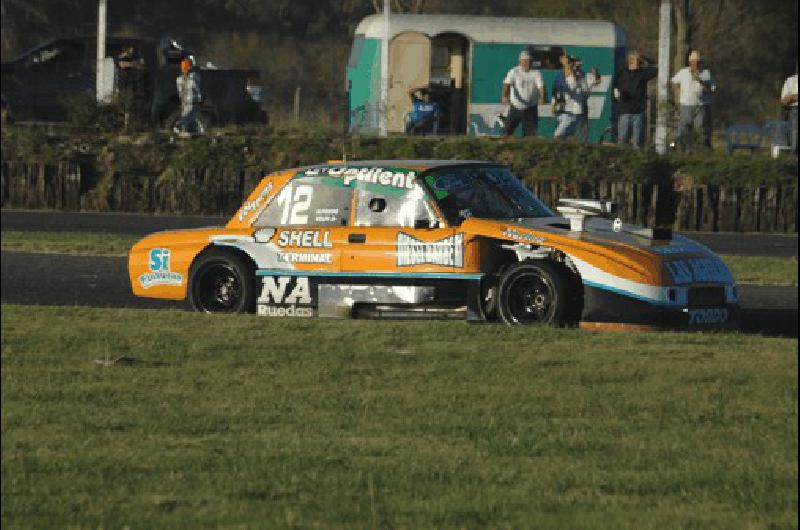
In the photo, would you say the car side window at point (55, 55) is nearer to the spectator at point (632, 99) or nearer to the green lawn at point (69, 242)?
the spectator at point (632, 99)

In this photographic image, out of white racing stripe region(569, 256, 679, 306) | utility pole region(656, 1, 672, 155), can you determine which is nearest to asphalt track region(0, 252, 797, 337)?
white racing stripe region(569, 256, 679, 306)

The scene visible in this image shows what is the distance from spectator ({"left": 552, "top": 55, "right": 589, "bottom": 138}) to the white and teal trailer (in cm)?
361

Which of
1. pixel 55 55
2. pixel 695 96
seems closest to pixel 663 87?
pixel 695 96

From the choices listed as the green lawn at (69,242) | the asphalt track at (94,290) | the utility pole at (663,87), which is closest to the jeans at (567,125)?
the utility pole at (663,87)

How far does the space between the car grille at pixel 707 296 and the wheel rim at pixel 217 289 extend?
3534 millimetres

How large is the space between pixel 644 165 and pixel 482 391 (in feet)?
46.2

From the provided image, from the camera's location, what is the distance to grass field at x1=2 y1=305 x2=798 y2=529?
23.7 ft

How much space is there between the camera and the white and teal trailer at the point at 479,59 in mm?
31234

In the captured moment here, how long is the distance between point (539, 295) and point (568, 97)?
14732 mm

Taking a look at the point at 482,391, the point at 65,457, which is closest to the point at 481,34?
the point at 482,391

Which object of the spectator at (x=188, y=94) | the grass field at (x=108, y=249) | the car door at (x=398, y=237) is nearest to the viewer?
the car door at (x=398, y=237)

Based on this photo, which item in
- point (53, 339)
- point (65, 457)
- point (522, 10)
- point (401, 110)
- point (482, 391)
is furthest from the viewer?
point (522, 10)

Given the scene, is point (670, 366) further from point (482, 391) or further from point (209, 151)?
point (209, 151)

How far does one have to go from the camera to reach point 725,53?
49562 millimetres
